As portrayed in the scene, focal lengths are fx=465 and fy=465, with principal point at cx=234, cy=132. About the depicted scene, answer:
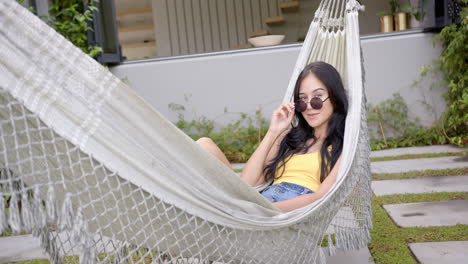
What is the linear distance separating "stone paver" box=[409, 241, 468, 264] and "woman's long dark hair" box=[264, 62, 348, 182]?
489mm

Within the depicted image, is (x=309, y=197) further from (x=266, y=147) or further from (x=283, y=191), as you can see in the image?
(x=266, y=147)

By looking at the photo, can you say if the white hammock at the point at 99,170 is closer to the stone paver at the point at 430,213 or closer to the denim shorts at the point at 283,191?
the denim shorts at the point at 283,191

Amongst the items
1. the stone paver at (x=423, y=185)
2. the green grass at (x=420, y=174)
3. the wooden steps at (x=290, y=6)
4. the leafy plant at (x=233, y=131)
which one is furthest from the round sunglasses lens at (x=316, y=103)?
the wooden steps at (x=290, y=6)

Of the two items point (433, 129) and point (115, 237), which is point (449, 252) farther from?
point (433, 129)

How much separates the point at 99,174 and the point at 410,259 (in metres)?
1.25

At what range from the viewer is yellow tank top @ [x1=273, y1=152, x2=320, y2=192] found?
171 cm

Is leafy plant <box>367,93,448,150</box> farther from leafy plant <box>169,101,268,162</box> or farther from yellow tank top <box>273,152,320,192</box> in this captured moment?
yellow tank top <box>273,152,320,192</box>

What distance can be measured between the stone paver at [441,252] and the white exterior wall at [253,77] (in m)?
2.44

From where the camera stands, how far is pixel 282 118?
6.09 feet

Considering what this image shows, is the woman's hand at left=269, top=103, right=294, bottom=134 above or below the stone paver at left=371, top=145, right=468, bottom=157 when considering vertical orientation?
above

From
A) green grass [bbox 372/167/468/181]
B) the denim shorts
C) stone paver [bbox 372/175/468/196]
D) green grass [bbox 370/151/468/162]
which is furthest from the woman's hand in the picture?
green grass [bbox 370/151/468/162]

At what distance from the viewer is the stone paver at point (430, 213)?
6.91 ft

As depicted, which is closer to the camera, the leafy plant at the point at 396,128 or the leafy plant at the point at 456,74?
the leafy plant at the point at 456,74

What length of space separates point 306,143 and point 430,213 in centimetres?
82
